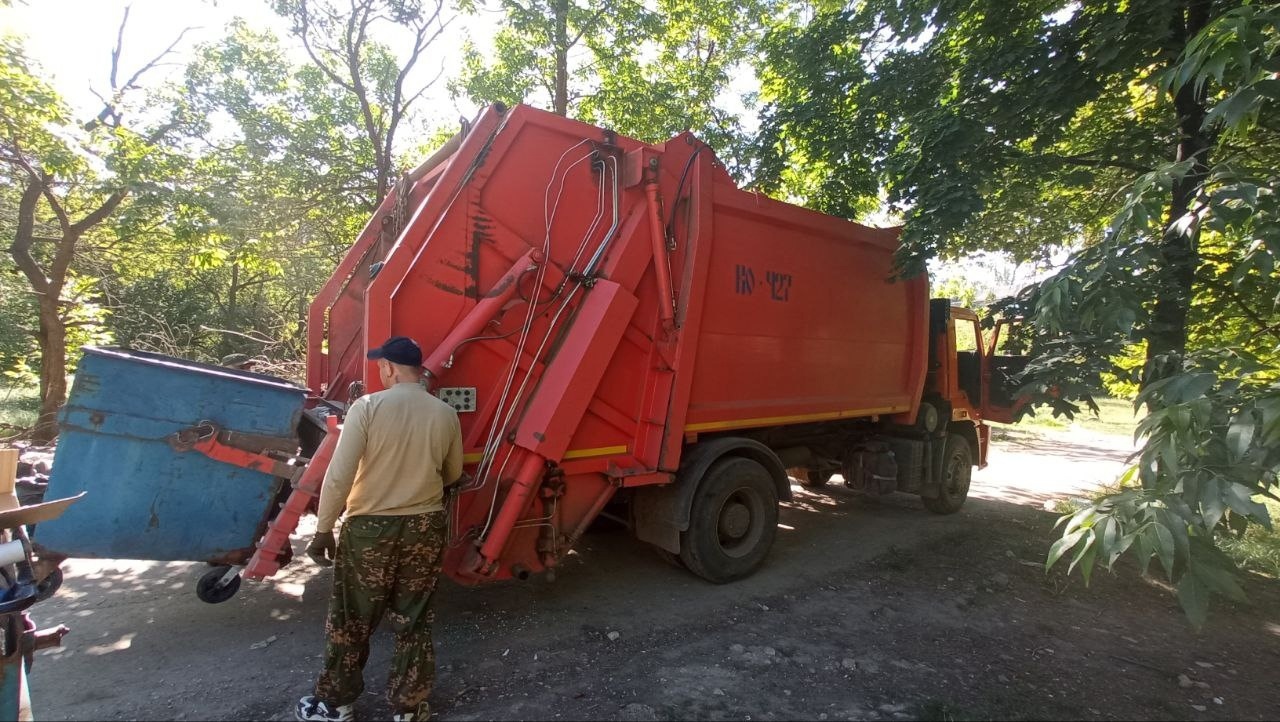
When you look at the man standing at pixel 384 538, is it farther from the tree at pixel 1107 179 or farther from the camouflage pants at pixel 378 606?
the tree at pixel 1107 179

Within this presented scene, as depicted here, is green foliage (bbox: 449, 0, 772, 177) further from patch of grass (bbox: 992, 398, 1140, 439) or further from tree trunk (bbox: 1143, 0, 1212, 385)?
patch of grass (bbox: 992, 398, 1140, 439)

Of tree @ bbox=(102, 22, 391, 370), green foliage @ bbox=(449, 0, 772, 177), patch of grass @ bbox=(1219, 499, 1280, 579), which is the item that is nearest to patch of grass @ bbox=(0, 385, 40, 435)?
tree @ bbox=(102, 22, 391, 370)

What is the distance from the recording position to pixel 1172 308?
402cm

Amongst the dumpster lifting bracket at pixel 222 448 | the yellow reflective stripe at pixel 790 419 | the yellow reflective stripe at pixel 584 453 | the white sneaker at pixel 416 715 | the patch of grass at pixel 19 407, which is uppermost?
the yellow reflective stripe at pixel 790 419

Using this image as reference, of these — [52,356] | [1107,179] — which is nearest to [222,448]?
[52,356]

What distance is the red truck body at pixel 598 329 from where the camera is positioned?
126 inches

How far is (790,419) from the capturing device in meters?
4.73

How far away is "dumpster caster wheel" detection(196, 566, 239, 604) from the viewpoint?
3.29 metres

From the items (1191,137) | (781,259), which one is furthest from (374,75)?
(1191,137)

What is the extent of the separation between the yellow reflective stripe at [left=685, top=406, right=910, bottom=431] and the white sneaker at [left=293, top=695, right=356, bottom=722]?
7.93 feet

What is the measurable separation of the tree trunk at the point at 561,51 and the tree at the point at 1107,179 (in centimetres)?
371

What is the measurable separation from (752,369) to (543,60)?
8187 millimetres

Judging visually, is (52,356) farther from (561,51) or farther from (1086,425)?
(1086,425)

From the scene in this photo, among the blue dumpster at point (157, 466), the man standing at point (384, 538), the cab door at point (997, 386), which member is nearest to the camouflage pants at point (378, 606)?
the man standing at point (384, 538)
